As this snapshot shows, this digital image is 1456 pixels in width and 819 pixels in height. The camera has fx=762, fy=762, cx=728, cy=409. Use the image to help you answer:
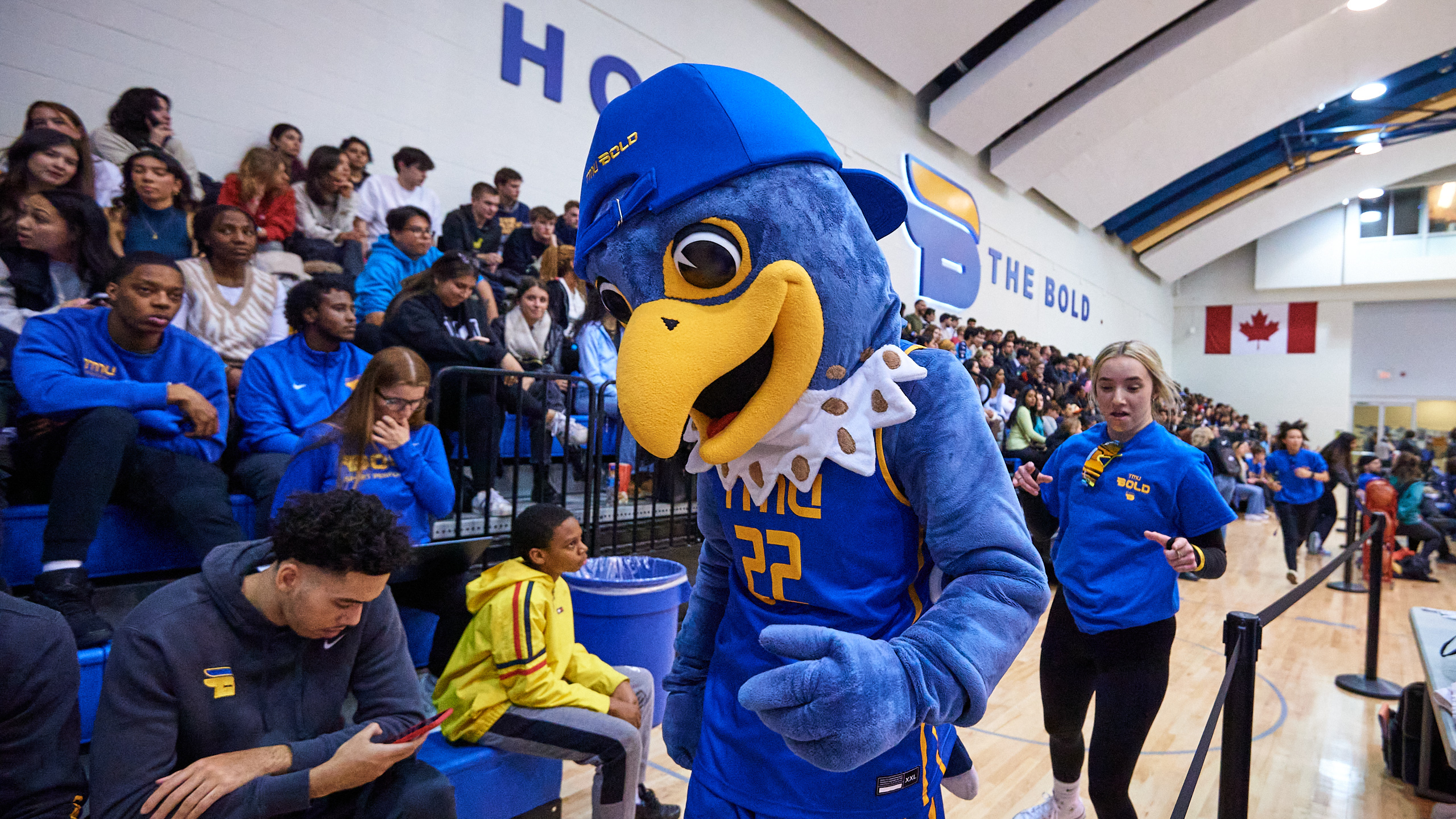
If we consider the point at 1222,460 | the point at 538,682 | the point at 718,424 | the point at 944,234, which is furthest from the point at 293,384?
the point at 1222,460

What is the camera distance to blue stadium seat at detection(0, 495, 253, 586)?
247 cm

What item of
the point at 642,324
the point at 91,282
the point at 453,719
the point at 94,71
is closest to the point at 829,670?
the point at 642,324

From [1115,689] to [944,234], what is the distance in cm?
961

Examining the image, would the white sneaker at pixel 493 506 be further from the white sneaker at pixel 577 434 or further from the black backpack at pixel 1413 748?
the black backpack at pixel 1413 748

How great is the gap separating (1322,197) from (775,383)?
77.1 feet

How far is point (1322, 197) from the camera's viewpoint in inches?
737

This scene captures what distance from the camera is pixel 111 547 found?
8.71 ft

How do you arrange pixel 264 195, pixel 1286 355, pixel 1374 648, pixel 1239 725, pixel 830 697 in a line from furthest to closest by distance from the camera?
pixel 1286 355 < pixel 1374 648 < pixel 264 195 < pixel 1239 725 < pixel 830 697

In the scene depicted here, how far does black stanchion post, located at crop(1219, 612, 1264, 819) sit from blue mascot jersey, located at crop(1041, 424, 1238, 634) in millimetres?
553

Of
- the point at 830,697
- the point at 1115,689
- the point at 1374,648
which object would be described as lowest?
the point at 1374,648

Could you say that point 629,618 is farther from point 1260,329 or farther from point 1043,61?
point 1260,329

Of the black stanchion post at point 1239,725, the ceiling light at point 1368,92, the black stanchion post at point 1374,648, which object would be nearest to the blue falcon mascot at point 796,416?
the black stanchion post at point 1239,725

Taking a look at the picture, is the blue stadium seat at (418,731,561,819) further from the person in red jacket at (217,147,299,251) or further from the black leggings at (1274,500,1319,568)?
the black leggings at (1274,500,1319,568)

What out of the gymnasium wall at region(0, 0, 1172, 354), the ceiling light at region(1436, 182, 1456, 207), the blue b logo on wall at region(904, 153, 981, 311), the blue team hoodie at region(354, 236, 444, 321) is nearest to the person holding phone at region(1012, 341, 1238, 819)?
the gymnasium wall at region(0, 0, 1172, 354)
